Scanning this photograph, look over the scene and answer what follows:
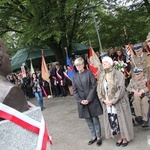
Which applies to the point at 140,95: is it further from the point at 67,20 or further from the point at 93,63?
the point at 67,20

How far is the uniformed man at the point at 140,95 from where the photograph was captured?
619 centimetres

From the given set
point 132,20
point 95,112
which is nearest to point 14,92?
point 95,112

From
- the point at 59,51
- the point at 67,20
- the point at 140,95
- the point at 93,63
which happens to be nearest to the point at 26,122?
the point at 140,95

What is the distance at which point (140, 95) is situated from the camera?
6.21 m

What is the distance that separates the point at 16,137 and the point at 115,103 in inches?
107

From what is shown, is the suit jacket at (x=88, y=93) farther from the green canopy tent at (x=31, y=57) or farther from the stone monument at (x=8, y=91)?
the green canopy tent at (x=31, y=57)

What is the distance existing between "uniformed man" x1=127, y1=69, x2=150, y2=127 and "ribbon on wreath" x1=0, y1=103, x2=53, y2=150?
3.13 meters

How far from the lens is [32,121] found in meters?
3.44

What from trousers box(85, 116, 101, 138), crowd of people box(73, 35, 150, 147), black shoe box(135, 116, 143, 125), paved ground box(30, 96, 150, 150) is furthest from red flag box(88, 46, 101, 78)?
trousers box(85, 116, 101, 138)

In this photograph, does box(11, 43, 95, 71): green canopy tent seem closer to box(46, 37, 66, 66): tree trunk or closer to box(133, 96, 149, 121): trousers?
box(46, 37, 66, 66): tree trunk

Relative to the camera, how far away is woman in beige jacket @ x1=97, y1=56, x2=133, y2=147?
562 cm

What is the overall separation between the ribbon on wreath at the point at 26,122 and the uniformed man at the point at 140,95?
3130 mm

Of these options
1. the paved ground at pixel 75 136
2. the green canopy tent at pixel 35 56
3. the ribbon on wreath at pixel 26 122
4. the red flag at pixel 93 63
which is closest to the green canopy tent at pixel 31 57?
the green canopy tent at pixel 35 56

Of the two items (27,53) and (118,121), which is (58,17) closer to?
(27,53)
